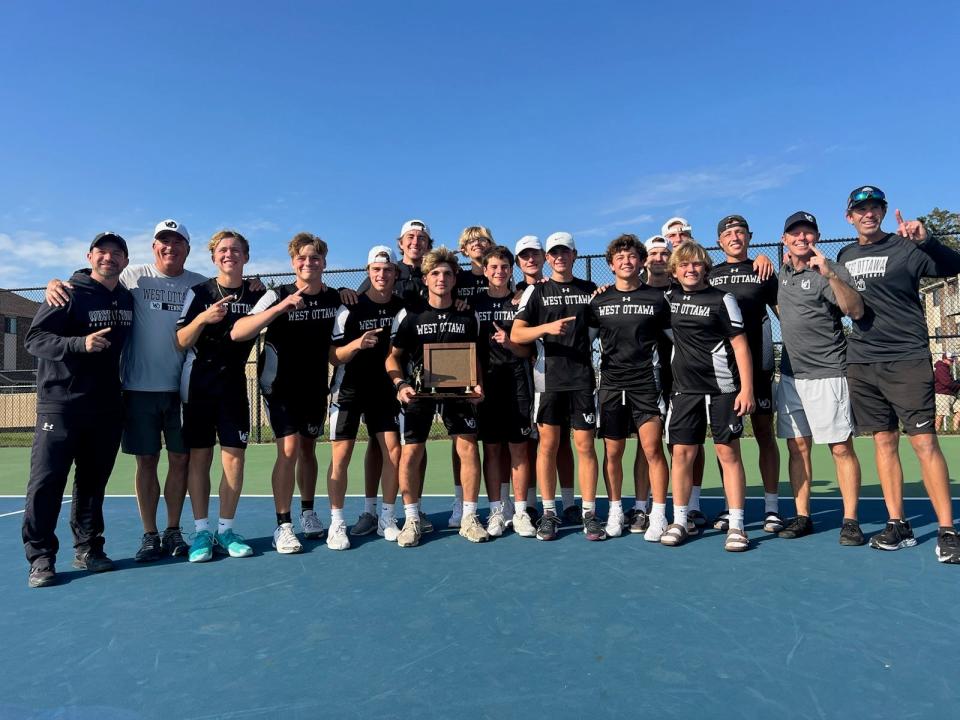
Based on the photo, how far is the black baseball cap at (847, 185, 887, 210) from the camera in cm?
401

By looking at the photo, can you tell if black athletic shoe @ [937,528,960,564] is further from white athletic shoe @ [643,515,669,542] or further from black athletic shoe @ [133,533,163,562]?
black athletic shoe @ [133,533,163,562]

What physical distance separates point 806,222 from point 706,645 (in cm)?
312

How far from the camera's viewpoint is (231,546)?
4.15 meters

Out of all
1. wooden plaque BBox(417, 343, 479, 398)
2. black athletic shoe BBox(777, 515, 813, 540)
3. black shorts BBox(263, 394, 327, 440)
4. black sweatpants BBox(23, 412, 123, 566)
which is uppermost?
wooden plaque BBox(417, 343, 479, 398)

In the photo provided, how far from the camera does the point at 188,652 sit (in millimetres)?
2656

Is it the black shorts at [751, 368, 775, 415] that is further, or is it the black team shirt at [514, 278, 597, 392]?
the black shorts at [751, 368, 775, 415]

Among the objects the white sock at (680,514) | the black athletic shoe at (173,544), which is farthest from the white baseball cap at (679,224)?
the black athletic shoe at (173,544)

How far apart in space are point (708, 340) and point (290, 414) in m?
3.02

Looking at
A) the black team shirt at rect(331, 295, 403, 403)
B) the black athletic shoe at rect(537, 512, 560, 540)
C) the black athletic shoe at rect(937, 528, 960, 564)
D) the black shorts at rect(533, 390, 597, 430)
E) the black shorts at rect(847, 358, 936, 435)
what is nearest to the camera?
the black athletic shoe at rect(937, 528, 960, 564)

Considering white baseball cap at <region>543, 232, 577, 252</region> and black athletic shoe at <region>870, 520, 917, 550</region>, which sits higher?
white baseball cap at <region>543, 232, 577, 252</region>

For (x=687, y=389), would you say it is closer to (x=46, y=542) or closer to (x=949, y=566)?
(x=949, y=566)

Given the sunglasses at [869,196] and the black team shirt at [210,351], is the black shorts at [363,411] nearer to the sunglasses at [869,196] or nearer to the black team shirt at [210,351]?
the black team shirt at [210,351]

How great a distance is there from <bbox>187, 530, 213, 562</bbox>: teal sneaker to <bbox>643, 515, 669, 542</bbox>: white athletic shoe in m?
3.01

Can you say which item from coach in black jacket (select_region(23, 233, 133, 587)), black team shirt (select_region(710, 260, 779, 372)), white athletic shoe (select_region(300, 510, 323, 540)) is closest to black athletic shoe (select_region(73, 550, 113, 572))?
coach in black jacket (select_region(23, 233, 133, 587))
